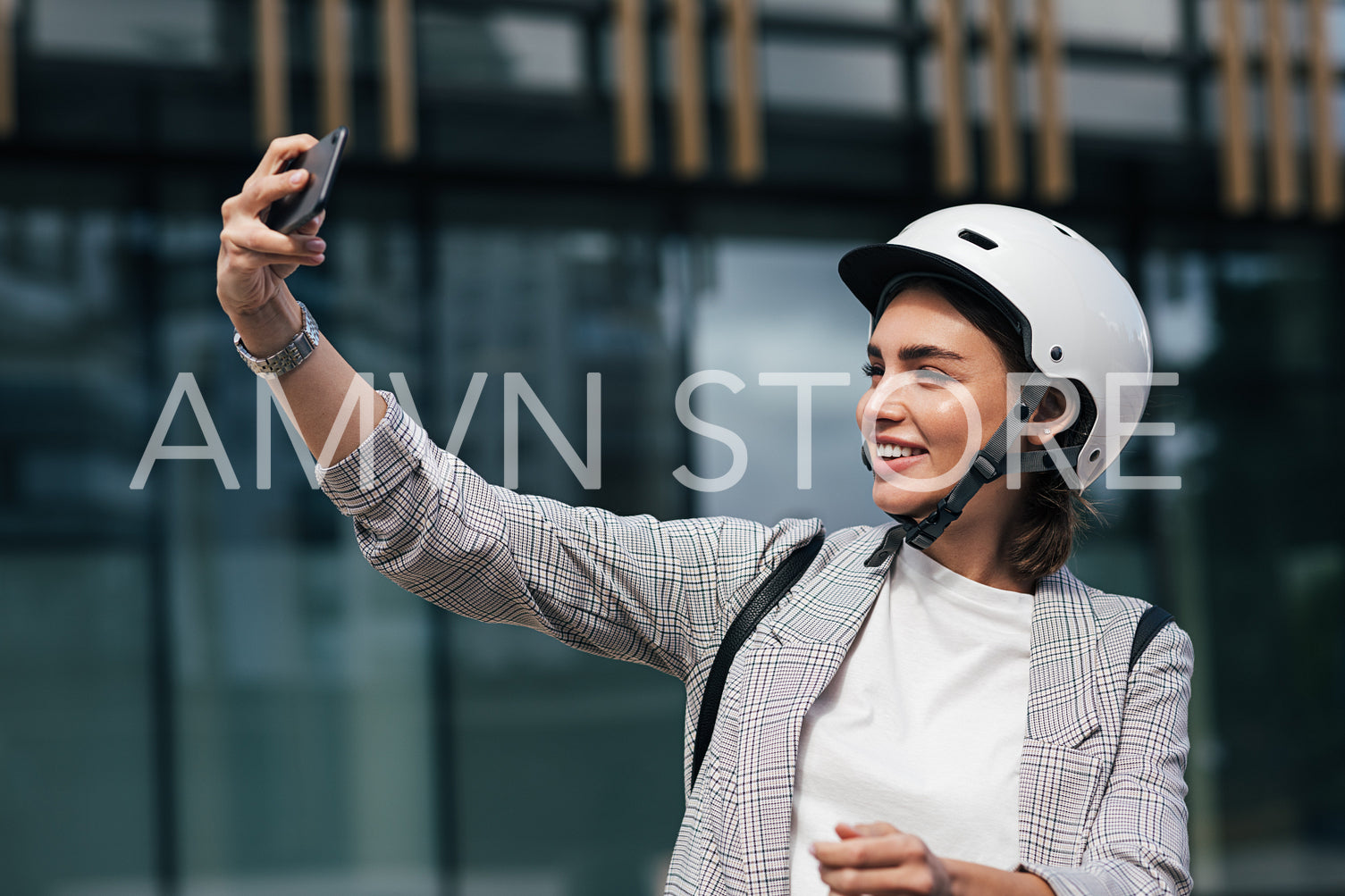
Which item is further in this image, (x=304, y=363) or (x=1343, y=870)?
(x=1343, y=870)

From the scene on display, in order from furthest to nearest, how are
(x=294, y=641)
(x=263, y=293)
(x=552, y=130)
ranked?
(x=552, y=130), (x=294, y=641), (x=263, y=293)

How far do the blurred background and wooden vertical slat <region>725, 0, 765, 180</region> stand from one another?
0.01 meters

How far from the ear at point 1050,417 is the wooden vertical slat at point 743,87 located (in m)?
2.97

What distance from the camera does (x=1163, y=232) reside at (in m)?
5.22

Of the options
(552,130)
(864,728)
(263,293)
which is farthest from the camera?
(552,130)

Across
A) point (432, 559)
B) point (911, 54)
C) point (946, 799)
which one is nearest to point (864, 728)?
point (946, 799)

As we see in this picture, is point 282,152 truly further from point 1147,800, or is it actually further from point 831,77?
point 831,77

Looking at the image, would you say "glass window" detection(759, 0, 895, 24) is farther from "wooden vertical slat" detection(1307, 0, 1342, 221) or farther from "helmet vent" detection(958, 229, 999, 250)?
"helmet vent" detection(958, 229, 999, 250)

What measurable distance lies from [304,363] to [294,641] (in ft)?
10.3

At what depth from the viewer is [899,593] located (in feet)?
5.17

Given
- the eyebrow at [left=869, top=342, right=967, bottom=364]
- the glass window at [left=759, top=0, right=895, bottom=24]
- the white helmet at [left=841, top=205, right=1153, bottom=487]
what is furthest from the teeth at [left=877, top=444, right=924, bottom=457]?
the glass window at [left=759, top=0, right=895, bottom=24]

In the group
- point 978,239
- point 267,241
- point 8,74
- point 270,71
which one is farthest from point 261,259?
point 8,74

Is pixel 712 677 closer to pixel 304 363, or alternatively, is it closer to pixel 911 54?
pixel 304 363

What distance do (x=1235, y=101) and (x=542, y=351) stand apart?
9.78ft
